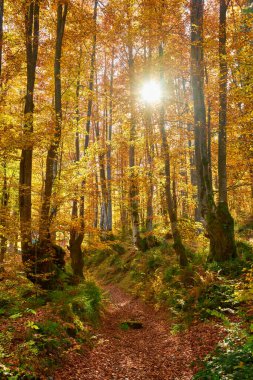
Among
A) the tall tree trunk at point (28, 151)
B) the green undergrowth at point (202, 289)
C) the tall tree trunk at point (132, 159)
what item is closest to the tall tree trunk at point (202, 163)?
the green undergrowth at point (202, 289)

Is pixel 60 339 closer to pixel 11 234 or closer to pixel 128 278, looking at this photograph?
pixel 11 234

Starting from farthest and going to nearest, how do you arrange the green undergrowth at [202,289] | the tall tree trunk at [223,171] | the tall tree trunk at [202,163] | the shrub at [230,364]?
the tall tree trunk at [202,163], the tall tree trunk at [223,171], the green undergrowth at [202,289], the shrub at [230,364]

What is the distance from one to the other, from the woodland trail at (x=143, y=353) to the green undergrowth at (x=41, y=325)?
0.35 meters

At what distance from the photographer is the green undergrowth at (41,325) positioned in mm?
5270

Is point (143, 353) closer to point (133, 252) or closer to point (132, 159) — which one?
point (132, 159)

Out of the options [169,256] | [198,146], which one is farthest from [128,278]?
[198,146]

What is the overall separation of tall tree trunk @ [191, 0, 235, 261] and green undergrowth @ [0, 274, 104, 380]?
176 inches

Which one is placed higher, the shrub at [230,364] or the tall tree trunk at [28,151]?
the tall tree trunk at [28,151]

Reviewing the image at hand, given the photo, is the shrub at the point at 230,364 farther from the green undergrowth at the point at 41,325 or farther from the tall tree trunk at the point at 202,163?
the tall tree trunk at the point at 202,163

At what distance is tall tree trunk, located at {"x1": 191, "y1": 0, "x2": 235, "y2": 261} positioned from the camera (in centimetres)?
1039

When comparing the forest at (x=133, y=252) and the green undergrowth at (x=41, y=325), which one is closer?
the green undergrowth at (x=41, y=325)

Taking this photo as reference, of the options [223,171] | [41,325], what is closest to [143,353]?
[41,325]

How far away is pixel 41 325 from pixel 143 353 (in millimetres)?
→ 2486

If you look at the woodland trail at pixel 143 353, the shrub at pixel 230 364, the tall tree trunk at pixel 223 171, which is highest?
the tall tree trunk at pixel 223 171
